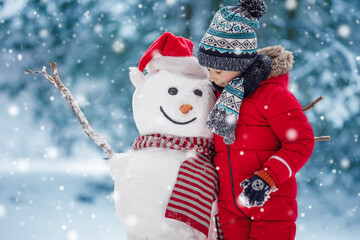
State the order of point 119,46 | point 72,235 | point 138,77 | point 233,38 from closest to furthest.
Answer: point 233,38, point 138,77, point 72,235, point 119,46

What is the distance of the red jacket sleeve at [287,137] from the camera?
100 centimetres

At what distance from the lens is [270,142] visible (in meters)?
1.10

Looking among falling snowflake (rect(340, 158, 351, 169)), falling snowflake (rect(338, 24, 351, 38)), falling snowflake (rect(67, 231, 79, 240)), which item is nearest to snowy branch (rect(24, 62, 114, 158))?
falling snowflake (rect(67, 231, 79, 240))

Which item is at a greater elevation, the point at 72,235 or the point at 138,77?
the point at 138,77

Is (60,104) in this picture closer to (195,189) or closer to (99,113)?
(99,113)

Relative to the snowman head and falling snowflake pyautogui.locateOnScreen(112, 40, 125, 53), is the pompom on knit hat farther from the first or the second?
falling snowflake pyautogui.locateOnScreen(112, 40, 125, 53)

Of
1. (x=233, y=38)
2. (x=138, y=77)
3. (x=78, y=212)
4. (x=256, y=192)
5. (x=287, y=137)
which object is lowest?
(x=78, y=212)

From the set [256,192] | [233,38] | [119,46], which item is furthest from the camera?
[119,46]

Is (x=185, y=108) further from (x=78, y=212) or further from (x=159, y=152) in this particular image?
(x=78, y=212)

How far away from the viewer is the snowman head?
119 centimetres

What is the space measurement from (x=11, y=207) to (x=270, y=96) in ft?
A: 6.38

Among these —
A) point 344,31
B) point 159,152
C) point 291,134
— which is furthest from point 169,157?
point 344,31

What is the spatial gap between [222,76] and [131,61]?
165cm

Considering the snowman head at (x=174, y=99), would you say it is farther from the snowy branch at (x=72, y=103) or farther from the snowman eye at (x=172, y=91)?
the snowy branch at (x=72, y=103)
